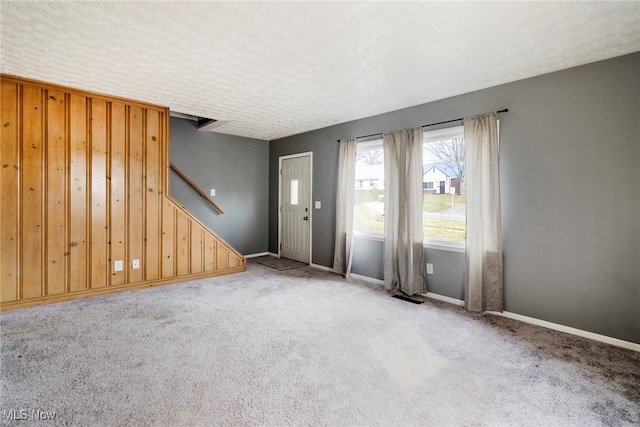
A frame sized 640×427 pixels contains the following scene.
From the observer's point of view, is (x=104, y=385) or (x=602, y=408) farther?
(x=104, y=385)

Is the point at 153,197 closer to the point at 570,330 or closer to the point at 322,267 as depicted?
the point at 322,267

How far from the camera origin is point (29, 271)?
3404 mm

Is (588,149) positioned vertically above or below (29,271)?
above

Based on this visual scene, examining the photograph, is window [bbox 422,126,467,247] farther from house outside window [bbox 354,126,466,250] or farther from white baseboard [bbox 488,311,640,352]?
white baseboard [bbox 488,311,640,352]

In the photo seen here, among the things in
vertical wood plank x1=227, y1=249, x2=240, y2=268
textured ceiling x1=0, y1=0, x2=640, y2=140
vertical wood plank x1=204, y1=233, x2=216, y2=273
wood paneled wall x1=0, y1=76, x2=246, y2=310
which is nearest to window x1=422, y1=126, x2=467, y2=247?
textured ceiling x1=0, y1=0, x2=640, y2=140

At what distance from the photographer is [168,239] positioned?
4.34 m

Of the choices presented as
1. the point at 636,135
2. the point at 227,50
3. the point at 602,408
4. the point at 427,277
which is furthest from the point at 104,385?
the point at 636,135

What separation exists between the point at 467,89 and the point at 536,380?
113 inches

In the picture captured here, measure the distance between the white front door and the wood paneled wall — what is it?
190cm


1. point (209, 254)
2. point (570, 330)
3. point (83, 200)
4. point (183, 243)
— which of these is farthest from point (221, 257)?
point (570, 330)

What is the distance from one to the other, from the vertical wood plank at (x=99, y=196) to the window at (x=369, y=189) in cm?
343

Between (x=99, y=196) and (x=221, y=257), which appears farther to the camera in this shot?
(x=221, y=257)

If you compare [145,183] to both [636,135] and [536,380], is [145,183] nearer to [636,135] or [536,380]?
[536,380]

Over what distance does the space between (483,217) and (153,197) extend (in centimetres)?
421
